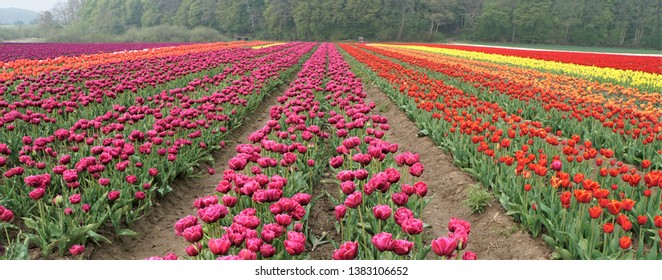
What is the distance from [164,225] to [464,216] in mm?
3078

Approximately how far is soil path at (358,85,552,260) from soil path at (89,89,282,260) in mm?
2469

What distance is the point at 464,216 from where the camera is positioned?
453cm

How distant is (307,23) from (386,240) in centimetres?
7800

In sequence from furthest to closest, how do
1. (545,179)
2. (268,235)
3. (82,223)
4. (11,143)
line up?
(11,143) → (545,179) → (82,223) → (268,235)

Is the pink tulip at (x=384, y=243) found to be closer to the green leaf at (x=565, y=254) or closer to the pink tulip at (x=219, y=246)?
the pink tulip at (x=219, y=246)

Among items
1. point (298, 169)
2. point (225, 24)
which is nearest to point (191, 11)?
point (225, 24)

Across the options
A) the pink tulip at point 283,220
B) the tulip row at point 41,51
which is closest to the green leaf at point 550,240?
the pink tulip at point 283,220

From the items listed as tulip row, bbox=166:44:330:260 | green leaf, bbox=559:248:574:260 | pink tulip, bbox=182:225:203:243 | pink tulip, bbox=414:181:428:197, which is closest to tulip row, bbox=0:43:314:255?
tulip row, bbox=166:44:330:260

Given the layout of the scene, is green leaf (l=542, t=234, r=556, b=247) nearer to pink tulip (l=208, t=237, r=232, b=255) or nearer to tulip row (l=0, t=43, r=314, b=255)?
pink tulip (l=208, t=237, r=232, b=255)

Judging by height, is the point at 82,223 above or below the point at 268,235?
below

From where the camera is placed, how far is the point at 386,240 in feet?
7.21

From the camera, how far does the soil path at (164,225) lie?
3863 millimetres
